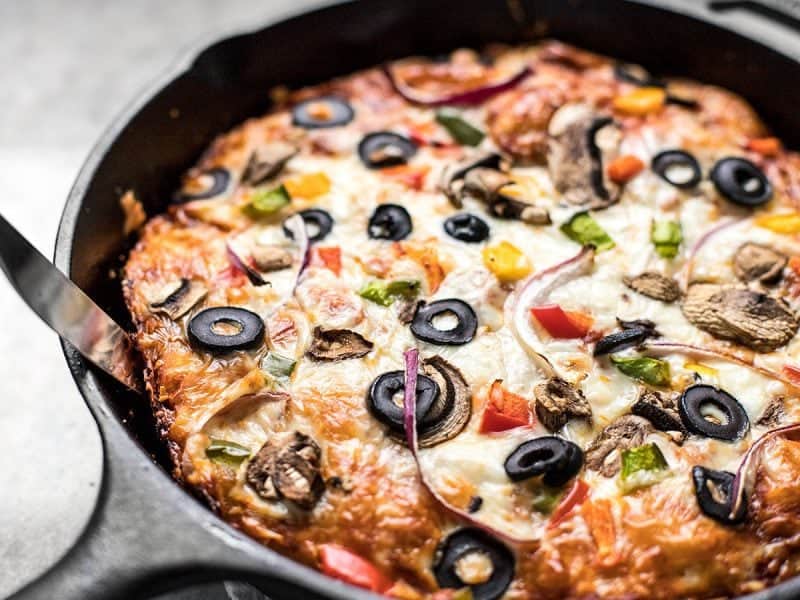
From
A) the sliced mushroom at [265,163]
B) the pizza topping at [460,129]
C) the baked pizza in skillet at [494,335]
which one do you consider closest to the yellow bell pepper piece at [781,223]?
the baked pizza in skillet at [494,335]

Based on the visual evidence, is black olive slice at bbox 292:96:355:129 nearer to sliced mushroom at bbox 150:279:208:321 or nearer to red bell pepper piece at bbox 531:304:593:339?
sliced mushroom at bbox 150:279:208:321

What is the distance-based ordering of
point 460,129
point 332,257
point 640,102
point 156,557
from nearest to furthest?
point 156,557 → point 332,257 → point 460,129 → point 640,102

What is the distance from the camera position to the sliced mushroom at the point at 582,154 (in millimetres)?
3947

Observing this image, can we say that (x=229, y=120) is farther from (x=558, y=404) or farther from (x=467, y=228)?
(x=558, y=404)

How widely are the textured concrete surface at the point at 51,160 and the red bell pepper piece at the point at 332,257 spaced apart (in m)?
Result: 1.20

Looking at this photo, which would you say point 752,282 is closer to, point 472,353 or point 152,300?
point 472,353

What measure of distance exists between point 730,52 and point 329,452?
108 inches

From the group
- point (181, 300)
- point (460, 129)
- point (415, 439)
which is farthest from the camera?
point (460, 129)

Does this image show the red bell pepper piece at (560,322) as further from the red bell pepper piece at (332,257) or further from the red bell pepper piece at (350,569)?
the red bell pepper piece at (350,569)

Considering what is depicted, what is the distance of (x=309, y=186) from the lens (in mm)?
3992

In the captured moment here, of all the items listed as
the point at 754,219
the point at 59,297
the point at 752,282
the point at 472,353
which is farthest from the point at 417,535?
the point at 754,219

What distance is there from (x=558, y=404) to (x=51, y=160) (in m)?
3.55

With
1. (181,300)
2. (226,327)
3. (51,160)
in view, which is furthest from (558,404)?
(51,160)

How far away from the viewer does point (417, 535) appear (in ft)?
9.69
